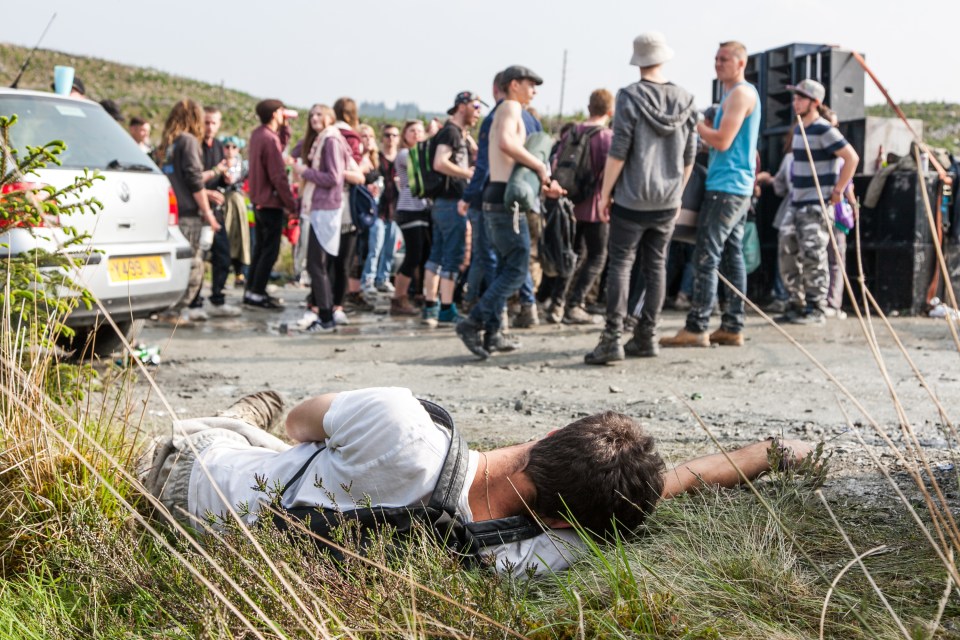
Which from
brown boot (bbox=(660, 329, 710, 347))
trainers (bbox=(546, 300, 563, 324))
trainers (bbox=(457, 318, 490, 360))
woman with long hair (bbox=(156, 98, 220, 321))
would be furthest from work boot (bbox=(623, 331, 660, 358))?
woman with long hair (bbox=(156, 98, 220, 321))

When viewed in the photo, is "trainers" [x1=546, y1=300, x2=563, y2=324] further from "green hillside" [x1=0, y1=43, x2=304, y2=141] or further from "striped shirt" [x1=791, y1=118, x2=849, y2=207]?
"green hillside" [x1=0, y1=43, x2=304, y2=141]

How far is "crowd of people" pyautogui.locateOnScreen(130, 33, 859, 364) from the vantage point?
670cm

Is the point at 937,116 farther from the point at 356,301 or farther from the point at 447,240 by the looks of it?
the point at 447,240

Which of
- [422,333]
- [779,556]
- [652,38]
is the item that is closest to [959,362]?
[652,38]

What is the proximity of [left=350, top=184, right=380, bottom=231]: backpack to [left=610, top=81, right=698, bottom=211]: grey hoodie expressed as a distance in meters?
3.88

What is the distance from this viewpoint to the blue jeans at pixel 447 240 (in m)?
8.95

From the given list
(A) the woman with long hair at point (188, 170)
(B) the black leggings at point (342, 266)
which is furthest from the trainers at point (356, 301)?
(A) the woman with long hair at point (188, 170)

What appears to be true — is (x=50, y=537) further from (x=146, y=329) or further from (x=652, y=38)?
Result: (x=146, y=329)

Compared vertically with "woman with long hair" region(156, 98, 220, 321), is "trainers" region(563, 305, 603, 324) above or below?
below

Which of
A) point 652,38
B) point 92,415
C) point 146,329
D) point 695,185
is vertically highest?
point 652,38

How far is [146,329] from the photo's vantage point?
8.84 metres

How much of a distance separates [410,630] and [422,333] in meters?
6.73

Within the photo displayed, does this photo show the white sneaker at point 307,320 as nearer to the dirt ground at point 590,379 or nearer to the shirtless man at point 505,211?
the dirt ground at point 590,379

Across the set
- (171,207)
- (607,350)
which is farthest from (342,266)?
(607,350)
